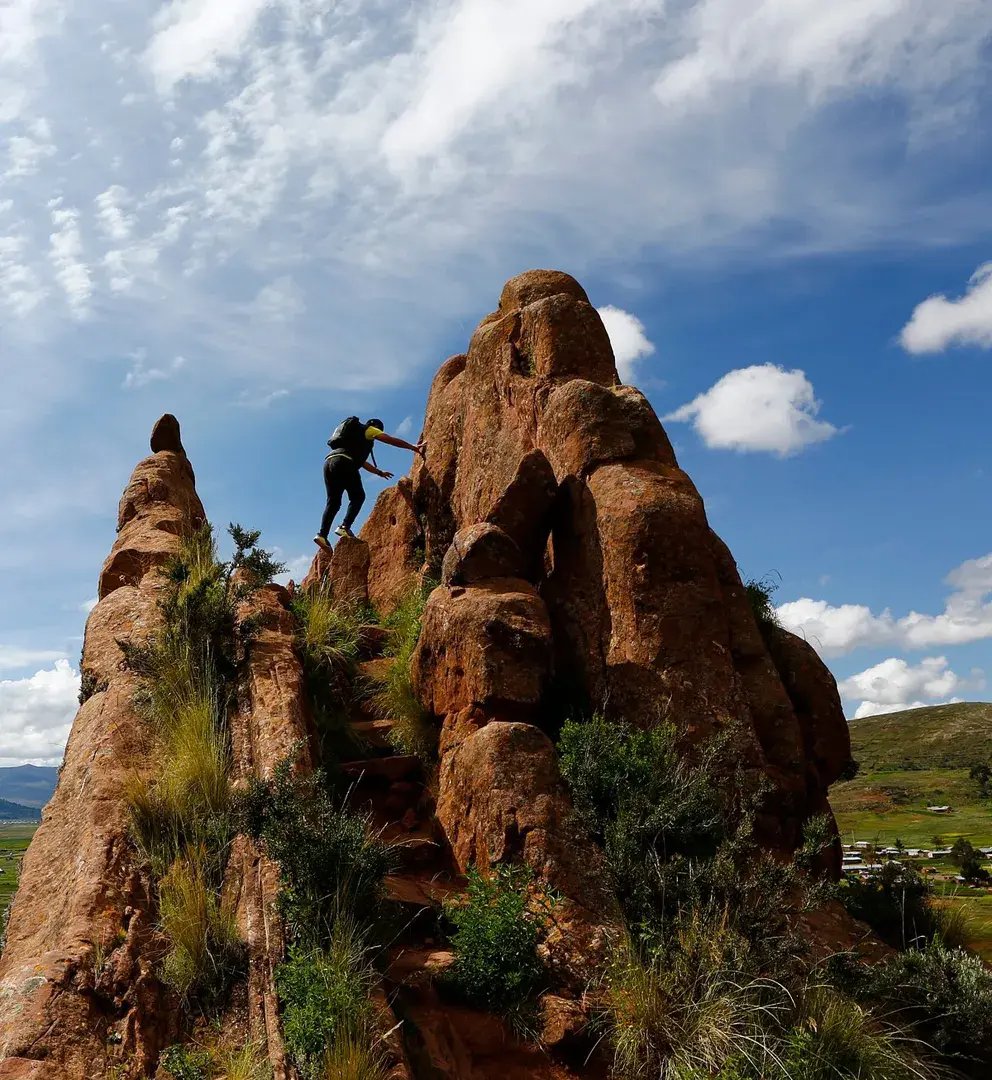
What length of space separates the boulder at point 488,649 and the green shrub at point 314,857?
8.79ft

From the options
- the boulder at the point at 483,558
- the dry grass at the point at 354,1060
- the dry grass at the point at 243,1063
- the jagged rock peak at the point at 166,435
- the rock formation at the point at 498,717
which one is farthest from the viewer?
the jagged rock peak at the point at 166,435

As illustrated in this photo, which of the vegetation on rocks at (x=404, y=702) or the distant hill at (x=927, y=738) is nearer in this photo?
the vegetation on rocks at (x=404, y=702)

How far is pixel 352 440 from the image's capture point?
19516mm

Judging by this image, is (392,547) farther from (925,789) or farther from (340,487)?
(925,789)

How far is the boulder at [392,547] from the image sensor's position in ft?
63.1

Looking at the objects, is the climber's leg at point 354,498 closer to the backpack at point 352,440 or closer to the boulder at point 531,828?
the backpack at point 352,440

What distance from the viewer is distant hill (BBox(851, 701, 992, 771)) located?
80.6m

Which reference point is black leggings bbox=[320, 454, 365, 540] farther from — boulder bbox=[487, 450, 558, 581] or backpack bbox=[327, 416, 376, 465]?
boulder bbox=[487, 450, 558, 581]

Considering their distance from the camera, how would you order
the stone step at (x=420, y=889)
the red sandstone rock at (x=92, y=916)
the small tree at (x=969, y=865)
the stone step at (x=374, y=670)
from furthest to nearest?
the small tree at (x=969, y=865)
the stone step at (x=374, y=670)
the stone step at (x=420, y=889)
the red sandstone rock at (x=92, y=916)

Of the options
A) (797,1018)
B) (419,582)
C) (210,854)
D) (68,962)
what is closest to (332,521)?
(419,582)

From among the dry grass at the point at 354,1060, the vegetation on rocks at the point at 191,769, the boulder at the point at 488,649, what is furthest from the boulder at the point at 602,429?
the dry grass at the point at 354,1060

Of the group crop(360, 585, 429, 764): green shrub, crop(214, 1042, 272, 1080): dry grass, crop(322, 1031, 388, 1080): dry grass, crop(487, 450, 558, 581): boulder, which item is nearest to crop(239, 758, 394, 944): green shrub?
crop(214, 1042, 272, 1080): dry grass

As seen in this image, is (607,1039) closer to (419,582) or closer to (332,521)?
(419,582)

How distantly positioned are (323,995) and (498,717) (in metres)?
4.39
